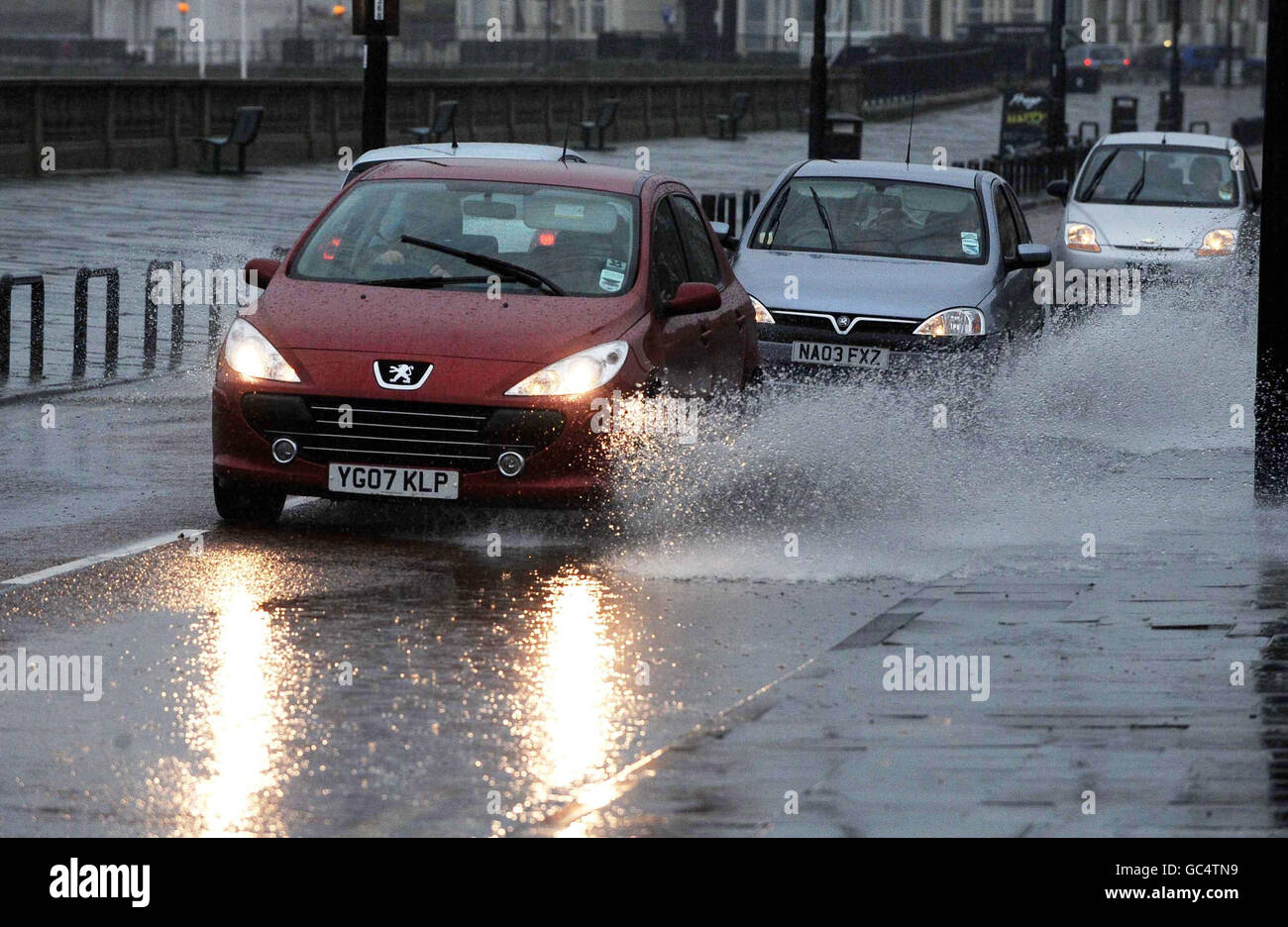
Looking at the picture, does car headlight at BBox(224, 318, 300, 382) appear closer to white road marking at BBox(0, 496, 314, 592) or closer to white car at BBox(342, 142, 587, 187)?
white road marking at BBox(0, 496, 314, 592)

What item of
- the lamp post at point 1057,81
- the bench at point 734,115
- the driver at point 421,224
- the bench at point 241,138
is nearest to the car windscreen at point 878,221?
the driver at point 421,224

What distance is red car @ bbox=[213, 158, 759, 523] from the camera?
9641 millimetres

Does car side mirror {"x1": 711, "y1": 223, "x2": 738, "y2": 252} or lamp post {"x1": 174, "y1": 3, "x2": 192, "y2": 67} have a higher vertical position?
lamp post {"x1": 174, "y1": 3, "x2": 192, "y2": 67}

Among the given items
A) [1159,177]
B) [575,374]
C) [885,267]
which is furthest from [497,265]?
[1159,177]

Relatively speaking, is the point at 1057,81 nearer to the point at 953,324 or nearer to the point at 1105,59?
the point at 953,324

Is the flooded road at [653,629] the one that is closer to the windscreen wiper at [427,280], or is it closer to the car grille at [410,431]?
the car grille at [410,431]

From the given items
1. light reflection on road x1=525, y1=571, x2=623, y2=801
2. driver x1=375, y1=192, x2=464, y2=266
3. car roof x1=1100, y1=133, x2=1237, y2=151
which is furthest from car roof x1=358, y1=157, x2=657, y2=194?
car roof x1=1100, y1=133, x2=1237, y2=151

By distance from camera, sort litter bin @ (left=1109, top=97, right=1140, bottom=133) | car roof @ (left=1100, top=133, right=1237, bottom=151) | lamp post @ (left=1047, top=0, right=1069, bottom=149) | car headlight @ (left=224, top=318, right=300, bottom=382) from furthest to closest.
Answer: litter bin @ (left=1109, top=97, right=1140, bottom=133) → lamp post @ (left=1047, top=0, right=1069, bottom=149) → car roof @ (left=1100, top=133, right=1237, bottom=151) → car headlight @ (left=224, top=318, right=300, bottom=382)

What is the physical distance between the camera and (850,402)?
1352cm

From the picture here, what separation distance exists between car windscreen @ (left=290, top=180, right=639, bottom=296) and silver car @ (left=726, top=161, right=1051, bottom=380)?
327 centimetres

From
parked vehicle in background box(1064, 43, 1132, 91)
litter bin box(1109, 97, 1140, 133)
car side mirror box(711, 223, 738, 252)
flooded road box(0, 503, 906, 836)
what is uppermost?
parked vehicle in background box(1064, 43, 1132, 91)

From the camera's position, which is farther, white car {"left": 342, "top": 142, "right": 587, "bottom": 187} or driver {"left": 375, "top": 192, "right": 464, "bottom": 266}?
white car {"left": 342, "top": 142, "right": 587, "bottom": 187}
